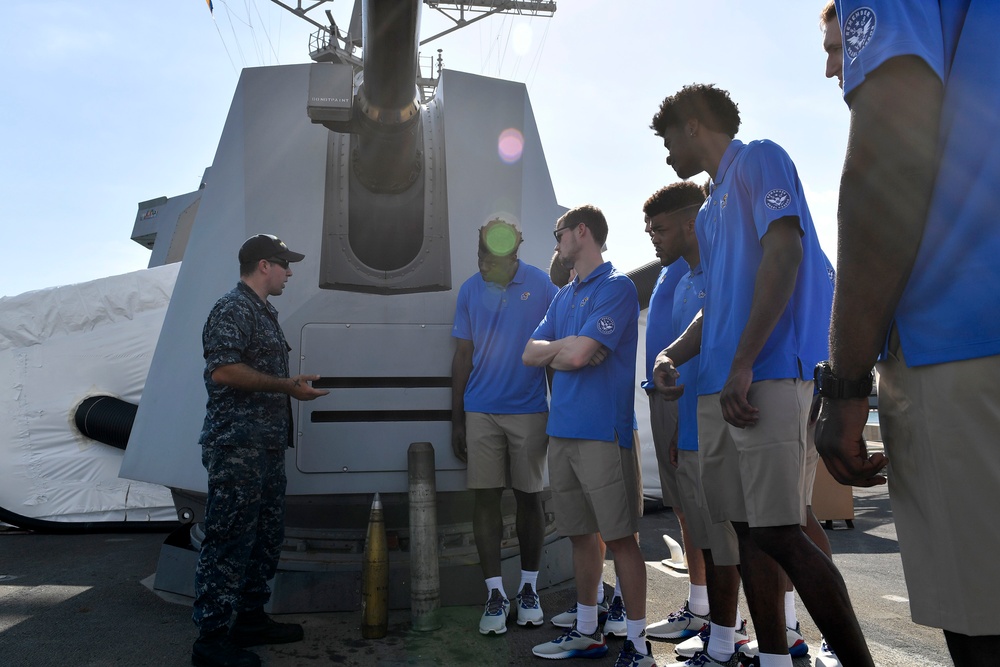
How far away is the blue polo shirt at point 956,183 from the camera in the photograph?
40.5 inches

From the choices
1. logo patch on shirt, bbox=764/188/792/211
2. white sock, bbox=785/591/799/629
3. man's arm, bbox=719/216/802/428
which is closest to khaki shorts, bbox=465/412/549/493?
white sock, bbox=785/591/799/629

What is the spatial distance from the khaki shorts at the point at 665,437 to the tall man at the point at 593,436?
15.7 inches

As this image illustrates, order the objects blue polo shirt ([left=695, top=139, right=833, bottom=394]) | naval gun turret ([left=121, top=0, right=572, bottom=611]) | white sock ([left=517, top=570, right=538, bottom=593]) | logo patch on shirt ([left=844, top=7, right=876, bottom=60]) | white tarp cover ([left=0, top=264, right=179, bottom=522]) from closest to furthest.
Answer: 1. logo patch on shirt ([left=844, top=7, right=876, bottom=60])
2. blue polo shirt ([left=695, top=139, right=833, bottom=394])
3. white sock ([left=517, top=570, right=538, bottom=593])
4. naval gun turret ([left=121, top=0, right=572, bottom=611])
5. white tarp cover ([left=0, top=264, right=179, bottom=522])

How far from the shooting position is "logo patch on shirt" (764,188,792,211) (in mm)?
1975

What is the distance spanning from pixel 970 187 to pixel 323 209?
3339 millimetres

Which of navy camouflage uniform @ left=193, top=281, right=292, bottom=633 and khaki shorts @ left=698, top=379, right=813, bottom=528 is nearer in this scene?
khaki shorts @ left=698, top=379, right=813, bottom=528

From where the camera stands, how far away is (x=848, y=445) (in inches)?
45.9

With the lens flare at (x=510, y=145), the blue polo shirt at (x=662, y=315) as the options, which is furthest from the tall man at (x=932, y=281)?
the lens flare at (x=510, y=145)

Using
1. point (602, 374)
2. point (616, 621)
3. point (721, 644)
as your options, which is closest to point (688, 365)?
point (602, 374)

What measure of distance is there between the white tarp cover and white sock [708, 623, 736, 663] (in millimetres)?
5875

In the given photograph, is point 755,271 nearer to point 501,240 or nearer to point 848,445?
point 848,445

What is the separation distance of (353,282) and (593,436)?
169cm

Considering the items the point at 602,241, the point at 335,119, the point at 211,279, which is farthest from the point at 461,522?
the point at 335,119

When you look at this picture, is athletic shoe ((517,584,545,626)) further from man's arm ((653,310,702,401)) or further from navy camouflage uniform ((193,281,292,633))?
man's arm ((653,310,702,401))
